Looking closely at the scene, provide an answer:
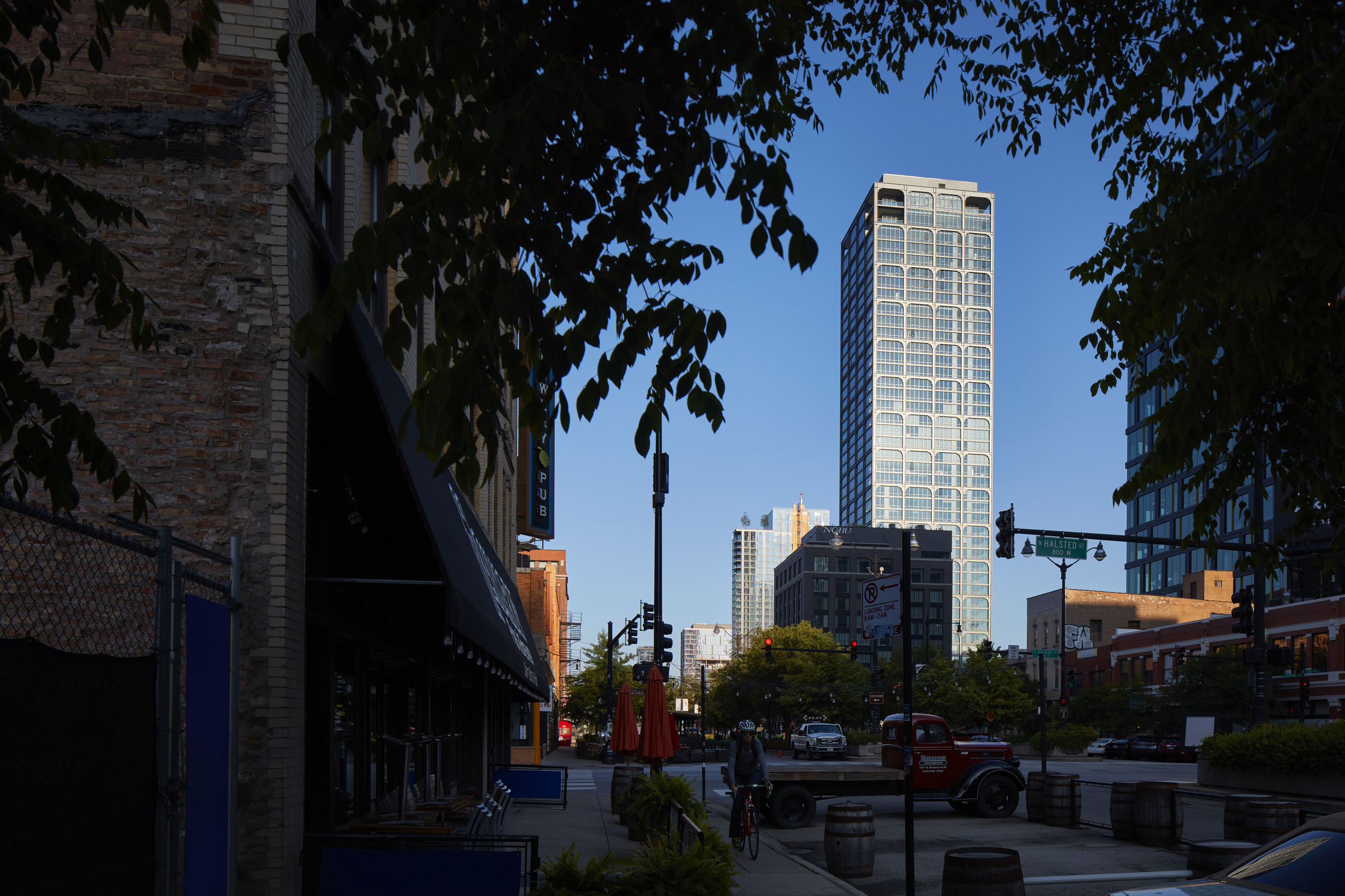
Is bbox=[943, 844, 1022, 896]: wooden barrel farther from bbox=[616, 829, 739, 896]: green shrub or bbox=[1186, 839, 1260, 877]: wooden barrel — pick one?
bbox=[1186, 839, 1260, 877]: wooden barrel

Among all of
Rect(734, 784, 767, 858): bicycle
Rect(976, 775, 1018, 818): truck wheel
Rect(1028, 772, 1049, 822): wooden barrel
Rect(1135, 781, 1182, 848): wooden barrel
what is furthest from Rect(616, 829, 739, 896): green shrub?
Result: Rect(976, 775, 1018, 818): truck wheel

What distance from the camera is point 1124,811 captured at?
59.7ft

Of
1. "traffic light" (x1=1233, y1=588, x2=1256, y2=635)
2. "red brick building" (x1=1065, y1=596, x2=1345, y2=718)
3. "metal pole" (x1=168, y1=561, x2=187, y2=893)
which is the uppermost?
"metal pole" (x1=168, y1=561, x2=187, y2=893)

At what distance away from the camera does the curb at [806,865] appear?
1249cm

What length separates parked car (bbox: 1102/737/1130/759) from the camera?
64188 millimetres

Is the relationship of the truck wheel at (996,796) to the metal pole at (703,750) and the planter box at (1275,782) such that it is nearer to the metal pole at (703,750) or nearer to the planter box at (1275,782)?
the metal pole at (703,750)

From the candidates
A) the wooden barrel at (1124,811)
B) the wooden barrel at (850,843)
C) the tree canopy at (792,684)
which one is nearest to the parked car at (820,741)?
the tree canopy at (792,684)

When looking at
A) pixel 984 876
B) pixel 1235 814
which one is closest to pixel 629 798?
pixel 1235 814

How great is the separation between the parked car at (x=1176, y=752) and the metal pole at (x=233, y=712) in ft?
195

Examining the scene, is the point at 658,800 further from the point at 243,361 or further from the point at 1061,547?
the point at 1061,547

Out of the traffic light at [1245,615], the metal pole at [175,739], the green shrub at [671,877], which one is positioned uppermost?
the metal pole at [175,739]

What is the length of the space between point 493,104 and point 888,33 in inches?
332

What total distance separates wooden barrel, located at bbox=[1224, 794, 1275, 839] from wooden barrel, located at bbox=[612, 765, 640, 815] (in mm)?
9783

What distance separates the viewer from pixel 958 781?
75.7ft
